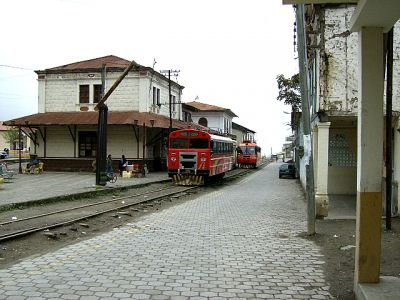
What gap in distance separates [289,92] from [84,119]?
14784mm

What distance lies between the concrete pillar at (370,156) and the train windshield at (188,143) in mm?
20019

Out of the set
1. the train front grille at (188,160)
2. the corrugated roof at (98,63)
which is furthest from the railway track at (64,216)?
the corrugated roof at (98,63)

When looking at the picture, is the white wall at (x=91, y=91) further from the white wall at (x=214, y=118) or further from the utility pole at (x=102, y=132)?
the white wall at (x=214, y=118)

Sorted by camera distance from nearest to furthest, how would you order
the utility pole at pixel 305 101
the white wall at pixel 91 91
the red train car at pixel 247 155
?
the utility pole at pixel 305 101, the white wall at pixel 91 91, the red train car at pixel 247 155

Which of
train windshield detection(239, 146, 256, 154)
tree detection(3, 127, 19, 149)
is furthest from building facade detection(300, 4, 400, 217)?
tree detection(3, 127, 19, 149)

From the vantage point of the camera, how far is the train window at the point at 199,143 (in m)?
25.5

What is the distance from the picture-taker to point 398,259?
7.43 m

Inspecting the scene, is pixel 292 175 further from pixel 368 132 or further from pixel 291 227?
pixel 368 132

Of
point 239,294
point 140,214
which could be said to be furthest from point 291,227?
point 239,294

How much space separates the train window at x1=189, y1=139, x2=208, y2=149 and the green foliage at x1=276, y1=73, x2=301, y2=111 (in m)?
9.34

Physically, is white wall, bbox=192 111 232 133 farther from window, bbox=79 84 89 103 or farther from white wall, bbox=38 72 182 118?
window, bbox=79 84 89 103

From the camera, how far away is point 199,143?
1005 inches

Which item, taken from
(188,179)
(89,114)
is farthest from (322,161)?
(89,114)

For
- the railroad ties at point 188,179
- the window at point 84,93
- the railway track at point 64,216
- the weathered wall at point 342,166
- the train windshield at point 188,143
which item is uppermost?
the window at point 84,93
